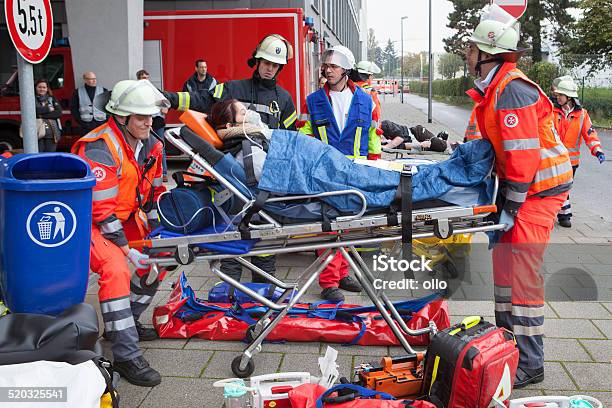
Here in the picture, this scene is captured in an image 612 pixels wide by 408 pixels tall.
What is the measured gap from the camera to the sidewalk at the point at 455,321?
148 inches

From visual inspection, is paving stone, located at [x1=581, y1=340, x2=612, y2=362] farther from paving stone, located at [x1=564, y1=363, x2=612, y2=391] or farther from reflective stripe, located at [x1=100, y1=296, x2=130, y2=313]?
reflective stripe, located at [x1=100, y1=296, x2=130, y2=313]

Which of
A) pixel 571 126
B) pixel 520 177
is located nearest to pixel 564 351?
pixel 520 177

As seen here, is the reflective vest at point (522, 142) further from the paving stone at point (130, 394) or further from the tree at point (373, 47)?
the tree at point (373, 47)

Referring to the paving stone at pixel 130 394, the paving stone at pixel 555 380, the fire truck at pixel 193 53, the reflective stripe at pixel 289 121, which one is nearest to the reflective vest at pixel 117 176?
the paving stone at pixel 130 394

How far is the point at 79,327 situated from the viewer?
296 cm

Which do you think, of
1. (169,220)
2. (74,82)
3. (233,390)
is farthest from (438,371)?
(74,82)

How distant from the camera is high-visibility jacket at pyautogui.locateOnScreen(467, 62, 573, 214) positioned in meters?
3.58

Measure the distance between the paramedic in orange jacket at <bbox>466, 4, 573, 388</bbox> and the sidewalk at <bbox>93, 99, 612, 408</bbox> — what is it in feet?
1.25

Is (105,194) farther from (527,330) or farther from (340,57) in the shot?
(527,330)

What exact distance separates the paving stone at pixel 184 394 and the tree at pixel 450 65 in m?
61.9

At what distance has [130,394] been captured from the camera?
3.77m

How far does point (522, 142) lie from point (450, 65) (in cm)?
7471

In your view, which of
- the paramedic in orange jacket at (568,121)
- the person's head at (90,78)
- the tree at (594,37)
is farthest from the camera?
the tree at (594,37)

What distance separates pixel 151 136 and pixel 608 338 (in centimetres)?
344
